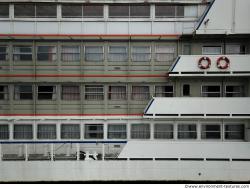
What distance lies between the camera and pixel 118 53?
15.9 m

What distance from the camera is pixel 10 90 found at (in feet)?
52.2

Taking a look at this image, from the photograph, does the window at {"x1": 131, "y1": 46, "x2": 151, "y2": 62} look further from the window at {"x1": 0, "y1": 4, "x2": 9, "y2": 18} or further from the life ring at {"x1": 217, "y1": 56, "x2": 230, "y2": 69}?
the window at {"x1": 0, "y1": 4, "x2": 9, "y2": 18}

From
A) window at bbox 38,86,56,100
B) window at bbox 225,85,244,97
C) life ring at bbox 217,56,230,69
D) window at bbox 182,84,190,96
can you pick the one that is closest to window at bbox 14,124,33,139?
window at bbox 38,86,56,100

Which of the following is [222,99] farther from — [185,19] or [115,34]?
[115,34]

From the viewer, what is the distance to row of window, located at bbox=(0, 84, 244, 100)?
15977mm

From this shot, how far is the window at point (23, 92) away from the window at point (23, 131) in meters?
1.52

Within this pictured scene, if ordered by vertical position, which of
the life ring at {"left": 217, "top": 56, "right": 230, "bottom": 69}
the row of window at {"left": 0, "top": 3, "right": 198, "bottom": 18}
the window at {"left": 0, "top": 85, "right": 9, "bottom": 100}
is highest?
the row of window at {"left": 0, "top": 3, "right": 198, "bottom": 18}

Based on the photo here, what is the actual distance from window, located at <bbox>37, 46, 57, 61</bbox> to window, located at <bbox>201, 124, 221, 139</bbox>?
29.3 ft

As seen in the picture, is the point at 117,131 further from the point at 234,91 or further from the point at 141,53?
the point at 234,91

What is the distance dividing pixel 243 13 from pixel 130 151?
9089mm

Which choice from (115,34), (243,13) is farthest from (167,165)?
(243,13)

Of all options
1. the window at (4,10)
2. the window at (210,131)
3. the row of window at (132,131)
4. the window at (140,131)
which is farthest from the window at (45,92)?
the window at (210,131)

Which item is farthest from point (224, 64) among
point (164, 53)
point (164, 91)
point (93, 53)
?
point (93, 53)

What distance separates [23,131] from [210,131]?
1015 cm
